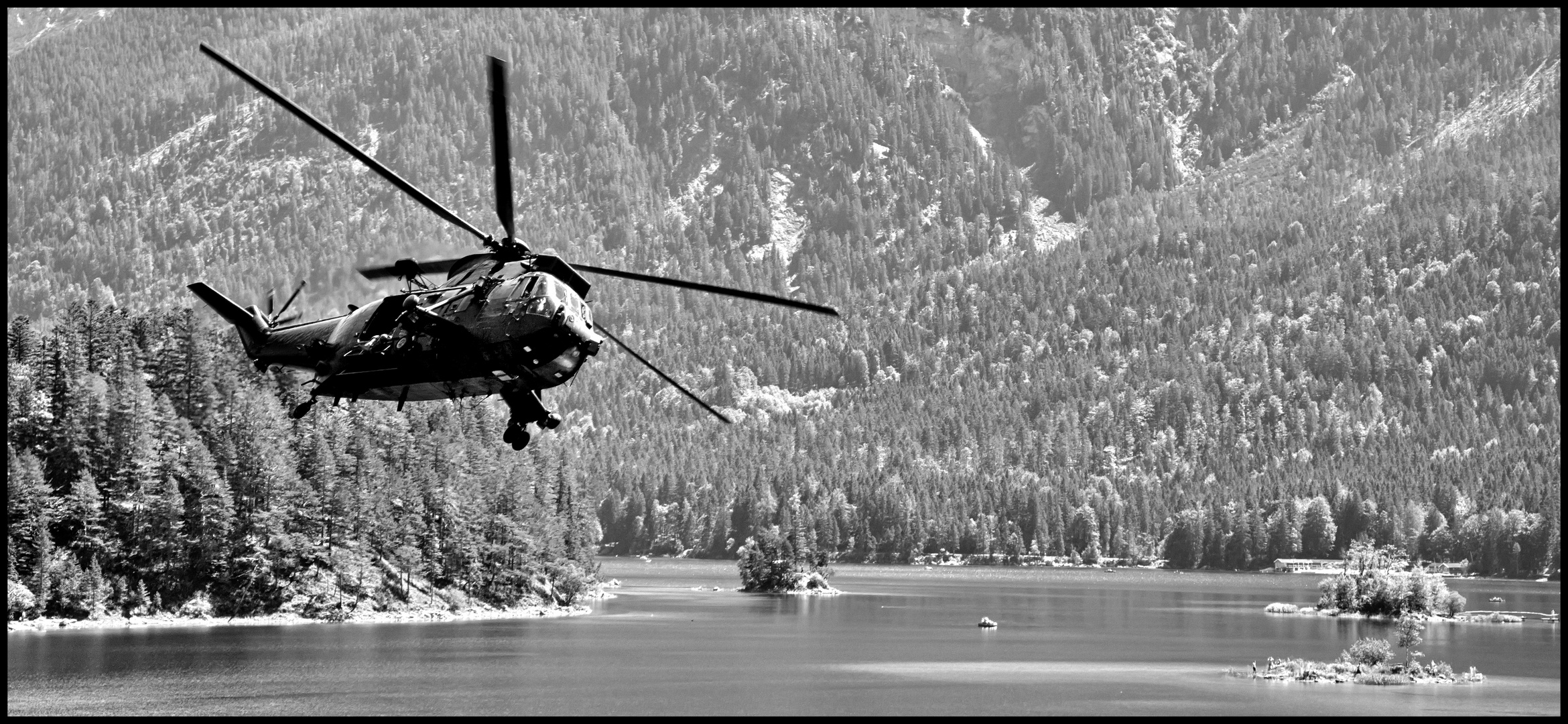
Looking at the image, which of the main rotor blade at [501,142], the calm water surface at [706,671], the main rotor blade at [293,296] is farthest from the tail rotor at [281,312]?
the calm water surface at [706,671]

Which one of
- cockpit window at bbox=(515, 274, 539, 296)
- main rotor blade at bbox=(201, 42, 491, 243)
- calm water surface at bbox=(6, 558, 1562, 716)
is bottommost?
calm water surface at bbox=(6, 558, 1562, 716)

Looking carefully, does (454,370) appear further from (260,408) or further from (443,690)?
(260,408)

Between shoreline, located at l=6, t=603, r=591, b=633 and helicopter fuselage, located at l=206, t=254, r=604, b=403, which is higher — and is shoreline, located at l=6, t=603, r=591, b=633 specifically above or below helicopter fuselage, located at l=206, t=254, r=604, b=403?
below

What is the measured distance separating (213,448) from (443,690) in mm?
37096

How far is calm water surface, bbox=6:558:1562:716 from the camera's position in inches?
4518

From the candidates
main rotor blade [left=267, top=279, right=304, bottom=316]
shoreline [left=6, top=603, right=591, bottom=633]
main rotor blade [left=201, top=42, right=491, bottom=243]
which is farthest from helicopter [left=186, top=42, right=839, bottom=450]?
shoreline [left=6, top=603, right=591, bottom=633]

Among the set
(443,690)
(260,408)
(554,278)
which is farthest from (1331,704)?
(554,278)

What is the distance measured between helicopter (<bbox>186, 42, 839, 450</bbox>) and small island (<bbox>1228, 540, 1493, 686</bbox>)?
334 ft

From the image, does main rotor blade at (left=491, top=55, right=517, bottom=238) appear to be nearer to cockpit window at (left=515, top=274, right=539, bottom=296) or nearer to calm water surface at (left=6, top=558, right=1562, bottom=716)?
cockpit window at (left=515, top=274, right=539, bottom=296)

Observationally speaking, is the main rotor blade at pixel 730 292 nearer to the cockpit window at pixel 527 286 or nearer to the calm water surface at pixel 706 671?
the cockpit window at pixel 527 286

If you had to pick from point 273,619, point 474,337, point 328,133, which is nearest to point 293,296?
point 474,337

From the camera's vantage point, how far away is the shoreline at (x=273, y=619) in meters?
132

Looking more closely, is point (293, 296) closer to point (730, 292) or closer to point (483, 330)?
point (483, 330)

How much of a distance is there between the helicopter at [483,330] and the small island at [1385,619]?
102m
